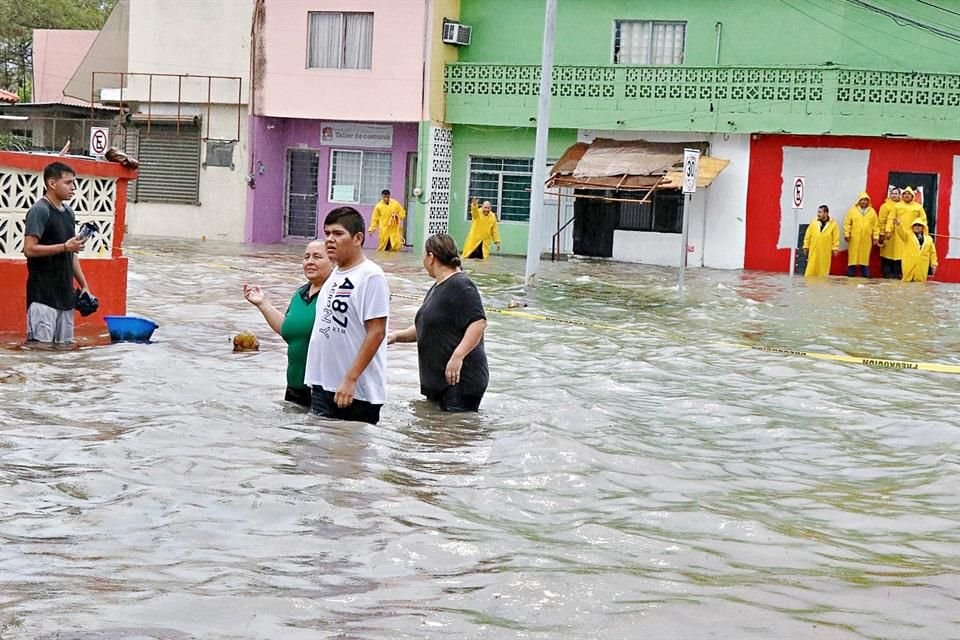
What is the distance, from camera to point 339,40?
35656 millimetres

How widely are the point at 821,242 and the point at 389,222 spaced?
10149 millimetres

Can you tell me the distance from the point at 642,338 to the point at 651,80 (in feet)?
55.9

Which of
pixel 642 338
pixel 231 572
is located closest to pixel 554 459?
pixel 231 572

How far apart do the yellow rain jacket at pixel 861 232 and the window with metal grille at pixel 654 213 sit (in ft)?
13.3

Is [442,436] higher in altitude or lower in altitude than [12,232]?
lower

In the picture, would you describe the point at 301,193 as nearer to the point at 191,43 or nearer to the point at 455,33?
the point at 191,43

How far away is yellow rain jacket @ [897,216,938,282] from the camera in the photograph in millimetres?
31578

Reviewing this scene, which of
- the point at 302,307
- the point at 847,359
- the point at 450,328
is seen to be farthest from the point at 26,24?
the point at 302,307

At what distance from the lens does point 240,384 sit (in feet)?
40.4

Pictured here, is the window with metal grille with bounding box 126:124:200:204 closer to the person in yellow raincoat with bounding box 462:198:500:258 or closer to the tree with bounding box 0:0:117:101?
the person in yellow raincoat with bounding box 462:198:500:258

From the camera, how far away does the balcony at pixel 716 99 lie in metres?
31.9

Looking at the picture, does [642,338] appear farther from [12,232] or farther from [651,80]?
[651,80]

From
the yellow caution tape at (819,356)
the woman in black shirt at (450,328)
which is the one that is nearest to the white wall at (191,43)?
the yellow caution tape at (819,356)

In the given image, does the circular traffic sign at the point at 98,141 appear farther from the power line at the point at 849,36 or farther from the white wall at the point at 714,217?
the power line at the point at 849,36
